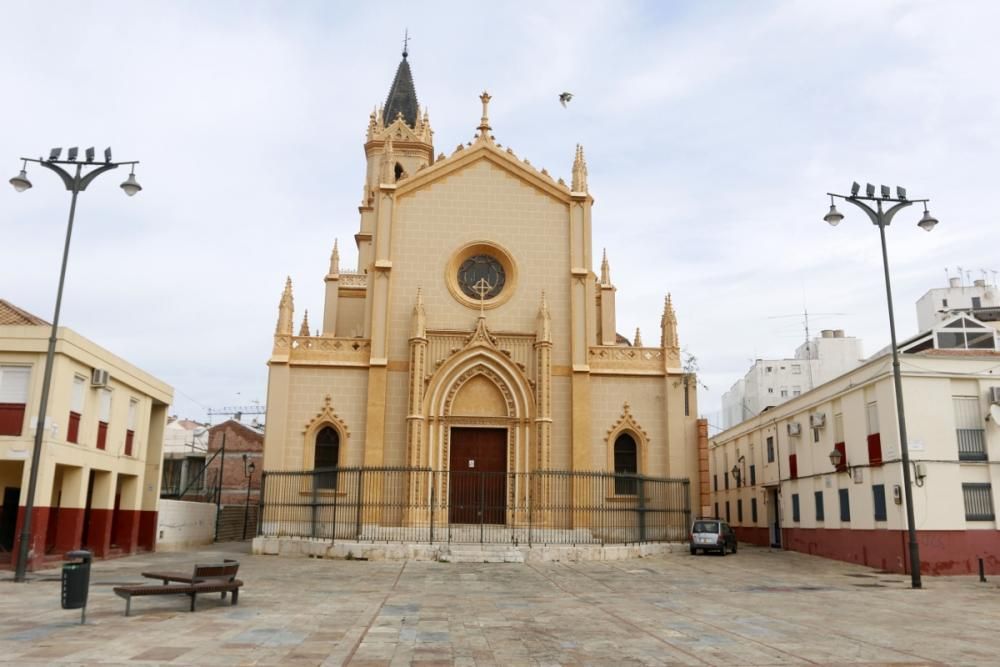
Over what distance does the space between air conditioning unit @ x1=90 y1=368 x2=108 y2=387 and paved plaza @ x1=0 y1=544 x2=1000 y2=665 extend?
16.7ft

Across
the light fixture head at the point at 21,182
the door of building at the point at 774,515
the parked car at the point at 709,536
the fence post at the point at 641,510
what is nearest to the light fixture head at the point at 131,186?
the light fixture head at the point at 21,182

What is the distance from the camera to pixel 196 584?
13.0 m

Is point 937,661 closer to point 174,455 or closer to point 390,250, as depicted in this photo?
point 390,250

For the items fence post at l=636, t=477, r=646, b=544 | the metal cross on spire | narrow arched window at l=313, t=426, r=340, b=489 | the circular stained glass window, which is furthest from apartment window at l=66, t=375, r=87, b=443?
fence post at l=636, t=477, r=646, b=544

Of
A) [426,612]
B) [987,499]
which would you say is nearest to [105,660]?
[426,612]

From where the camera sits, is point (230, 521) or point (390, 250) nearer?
point (390, 250)

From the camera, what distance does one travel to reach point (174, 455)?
5222 cm

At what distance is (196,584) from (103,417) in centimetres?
1299

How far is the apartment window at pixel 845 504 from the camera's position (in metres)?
27.0

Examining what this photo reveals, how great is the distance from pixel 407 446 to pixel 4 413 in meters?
13.0

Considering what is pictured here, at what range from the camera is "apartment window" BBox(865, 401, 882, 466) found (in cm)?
2498

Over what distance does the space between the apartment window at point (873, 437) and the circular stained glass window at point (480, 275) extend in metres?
13.8

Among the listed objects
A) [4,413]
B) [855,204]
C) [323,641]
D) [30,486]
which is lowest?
[323,641]

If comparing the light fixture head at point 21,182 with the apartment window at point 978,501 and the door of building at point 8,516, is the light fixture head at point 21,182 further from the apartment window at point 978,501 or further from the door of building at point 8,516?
the apartment window at point 978,501
